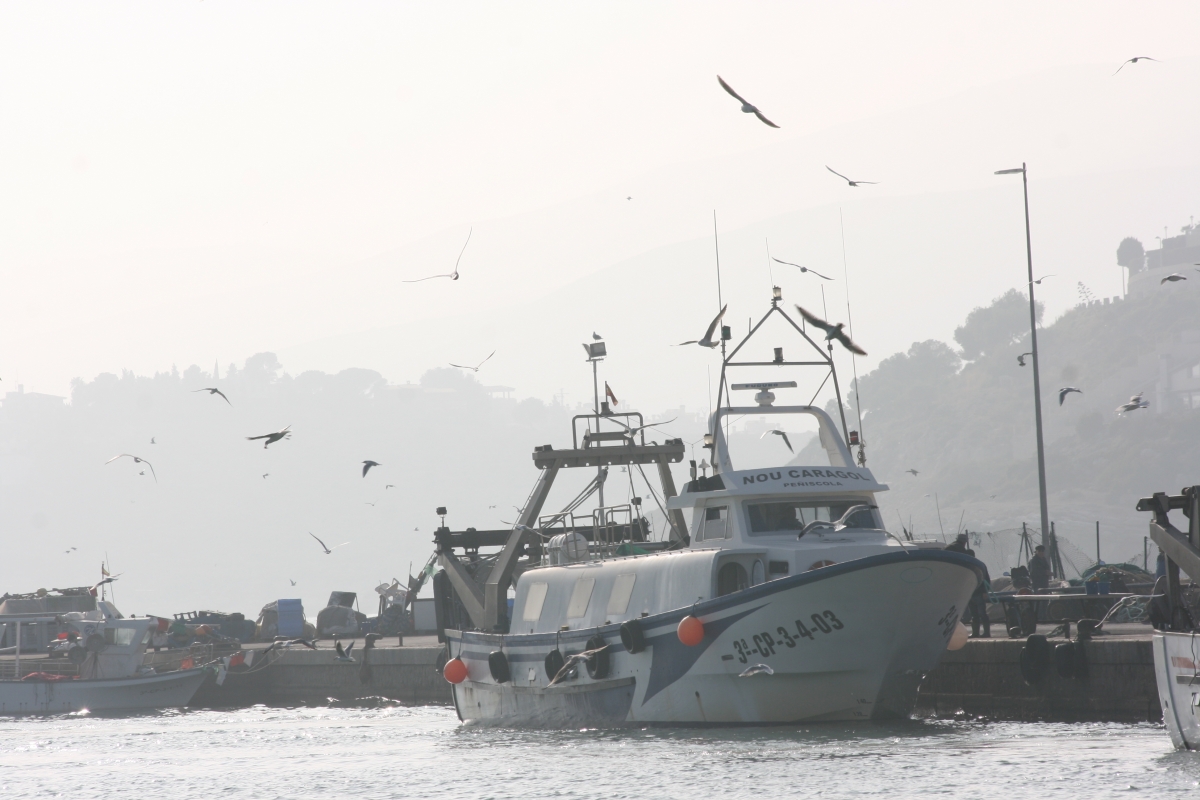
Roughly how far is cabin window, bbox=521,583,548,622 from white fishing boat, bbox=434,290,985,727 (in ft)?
0.12

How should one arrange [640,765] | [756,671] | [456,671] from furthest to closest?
[456,671] → [756,671] → [640,765]

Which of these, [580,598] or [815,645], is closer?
[815,645]

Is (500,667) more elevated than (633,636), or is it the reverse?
(633,636)

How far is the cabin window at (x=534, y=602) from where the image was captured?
27844 millimetres

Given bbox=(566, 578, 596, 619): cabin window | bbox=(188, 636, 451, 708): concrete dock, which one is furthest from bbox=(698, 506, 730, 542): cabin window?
bbox=(188, 636, 451, 708): concrete dock

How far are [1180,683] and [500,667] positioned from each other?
13.4 m

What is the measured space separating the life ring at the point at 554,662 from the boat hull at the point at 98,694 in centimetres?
2007

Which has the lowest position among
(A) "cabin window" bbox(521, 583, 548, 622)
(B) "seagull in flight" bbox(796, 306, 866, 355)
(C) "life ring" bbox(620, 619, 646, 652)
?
(C) "life ring" bbox(620, 619, 646, 652)

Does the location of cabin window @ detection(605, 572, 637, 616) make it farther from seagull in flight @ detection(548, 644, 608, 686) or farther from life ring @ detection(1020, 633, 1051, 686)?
life ring @ detection(1020, 633, 1051, 686)

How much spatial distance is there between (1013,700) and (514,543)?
9.79 m

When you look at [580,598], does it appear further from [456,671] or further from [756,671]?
[756,671]

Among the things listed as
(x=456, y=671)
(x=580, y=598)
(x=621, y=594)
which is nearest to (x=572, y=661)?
(x=621, y=594)

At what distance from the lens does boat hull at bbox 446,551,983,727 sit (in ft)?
71.5

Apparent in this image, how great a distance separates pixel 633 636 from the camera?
78.3 ft
